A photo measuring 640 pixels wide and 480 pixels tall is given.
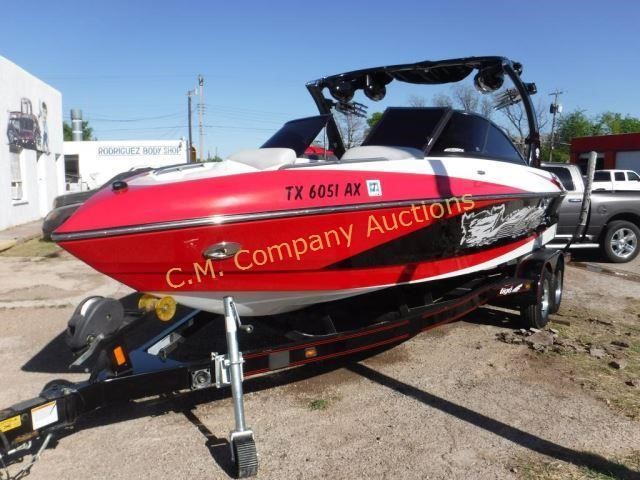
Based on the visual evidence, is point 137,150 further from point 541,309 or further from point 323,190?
point 323,190

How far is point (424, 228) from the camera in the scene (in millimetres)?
3906

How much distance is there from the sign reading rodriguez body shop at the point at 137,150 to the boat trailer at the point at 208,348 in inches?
1045

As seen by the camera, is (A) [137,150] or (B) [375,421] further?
(A) [137,150]

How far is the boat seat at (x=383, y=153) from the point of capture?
154 inches

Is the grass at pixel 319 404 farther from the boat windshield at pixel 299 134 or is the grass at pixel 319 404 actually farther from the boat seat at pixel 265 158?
the boat windshield at pixel 299 134

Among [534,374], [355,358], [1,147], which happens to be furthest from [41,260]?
[534,374]

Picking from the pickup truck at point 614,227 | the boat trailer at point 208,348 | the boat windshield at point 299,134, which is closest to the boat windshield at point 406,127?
the boat windshield at point 299,134

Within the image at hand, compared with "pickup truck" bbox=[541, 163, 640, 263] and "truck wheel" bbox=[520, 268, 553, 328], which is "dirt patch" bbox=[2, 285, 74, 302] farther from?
"pickup truck" bbox=[541, 163, 640, 263]

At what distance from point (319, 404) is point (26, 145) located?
1464 cm

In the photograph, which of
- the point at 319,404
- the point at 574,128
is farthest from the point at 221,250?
the point at 574,128

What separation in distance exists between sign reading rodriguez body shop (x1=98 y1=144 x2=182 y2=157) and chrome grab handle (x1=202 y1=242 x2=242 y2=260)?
2833 cm

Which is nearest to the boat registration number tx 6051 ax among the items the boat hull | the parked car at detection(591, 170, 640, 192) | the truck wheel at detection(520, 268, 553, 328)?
the boat hull

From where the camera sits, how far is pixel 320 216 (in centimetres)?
333

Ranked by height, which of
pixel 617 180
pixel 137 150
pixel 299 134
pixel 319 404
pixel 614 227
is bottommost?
pixel 319 404
